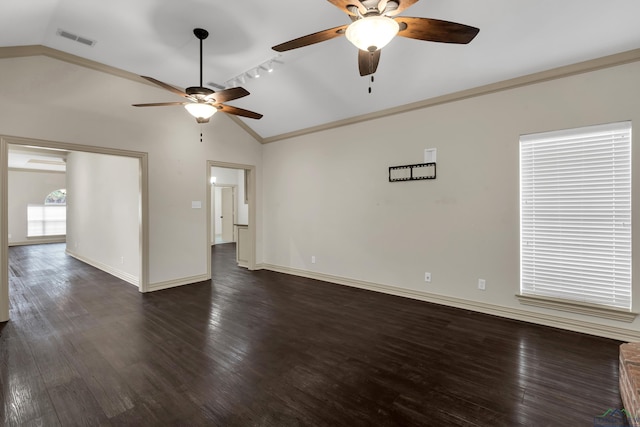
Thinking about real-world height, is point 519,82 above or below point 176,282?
above

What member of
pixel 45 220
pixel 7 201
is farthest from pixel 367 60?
pixel 45 220

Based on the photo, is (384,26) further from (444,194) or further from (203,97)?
(444,194)

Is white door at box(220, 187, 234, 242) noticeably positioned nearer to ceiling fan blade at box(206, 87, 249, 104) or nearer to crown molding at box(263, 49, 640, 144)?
crown molding at box(263, 49, 640, 144)

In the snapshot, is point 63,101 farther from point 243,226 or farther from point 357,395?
point 357,395

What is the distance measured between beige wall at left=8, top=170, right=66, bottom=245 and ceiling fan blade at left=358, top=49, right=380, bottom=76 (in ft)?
43.5

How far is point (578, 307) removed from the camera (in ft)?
10.3

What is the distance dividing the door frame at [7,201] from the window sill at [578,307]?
17.2 ft

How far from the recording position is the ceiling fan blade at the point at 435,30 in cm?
181

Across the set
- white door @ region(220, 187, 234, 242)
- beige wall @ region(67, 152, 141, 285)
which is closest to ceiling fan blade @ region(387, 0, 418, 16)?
beige wall @ region(67, 152, 141, 285)

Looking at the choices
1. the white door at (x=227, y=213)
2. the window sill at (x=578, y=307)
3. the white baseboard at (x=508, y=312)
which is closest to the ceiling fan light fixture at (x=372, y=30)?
the window sill at (x=578, y=307)

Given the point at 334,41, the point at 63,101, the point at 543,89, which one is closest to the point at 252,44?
the point at 334,41

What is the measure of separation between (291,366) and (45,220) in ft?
41.8

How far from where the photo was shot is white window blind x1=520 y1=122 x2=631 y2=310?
9.73 feet

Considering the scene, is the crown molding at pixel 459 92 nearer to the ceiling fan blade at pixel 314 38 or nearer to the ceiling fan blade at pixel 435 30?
the ceiling fan blade at pixel 435 30
